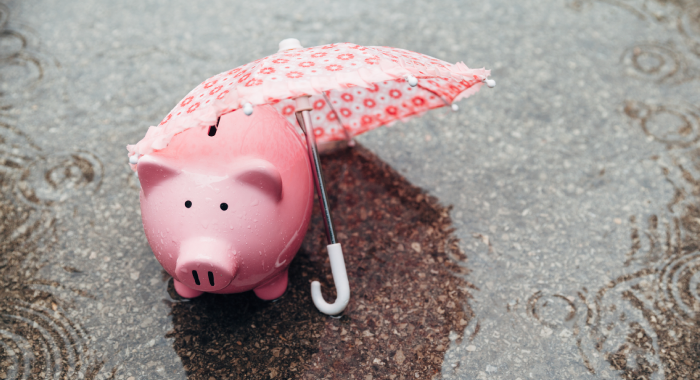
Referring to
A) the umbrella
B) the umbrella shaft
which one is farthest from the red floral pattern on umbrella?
the umbrella shaft

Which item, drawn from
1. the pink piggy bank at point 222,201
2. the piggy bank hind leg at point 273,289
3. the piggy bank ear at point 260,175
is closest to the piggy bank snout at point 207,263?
the pink piggy bank at point 222,201

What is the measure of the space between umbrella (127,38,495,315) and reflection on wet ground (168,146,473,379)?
10 cm

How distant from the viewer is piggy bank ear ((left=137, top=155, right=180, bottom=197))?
4.24 ft

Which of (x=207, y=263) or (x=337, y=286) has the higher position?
(x=207, y=263)

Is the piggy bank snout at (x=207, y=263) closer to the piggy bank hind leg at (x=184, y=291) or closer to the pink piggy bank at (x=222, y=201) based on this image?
the pink piggy bank at (x=222, y=201)

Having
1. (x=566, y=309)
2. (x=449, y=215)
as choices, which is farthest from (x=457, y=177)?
(x=566, y=309)

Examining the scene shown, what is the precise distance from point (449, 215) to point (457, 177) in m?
0.18

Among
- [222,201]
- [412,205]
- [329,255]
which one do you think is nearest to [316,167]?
[329,255]

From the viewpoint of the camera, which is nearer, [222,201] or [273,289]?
[222,201]

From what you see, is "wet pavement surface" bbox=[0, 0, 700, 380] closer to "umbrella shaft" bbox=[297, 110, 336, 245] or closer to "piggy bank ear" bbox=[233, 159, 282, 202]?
"umbrella shaft" bbox=[297, 110, 336, 245]

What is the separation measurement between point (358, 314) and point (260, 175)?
1.92 ft

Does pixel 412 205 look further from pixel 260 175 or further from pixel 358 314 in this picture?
pixel 260 175

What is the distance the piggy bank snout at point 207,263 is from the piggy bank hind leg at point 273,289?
0.94 ft

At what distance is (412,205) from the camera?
1930 mm
